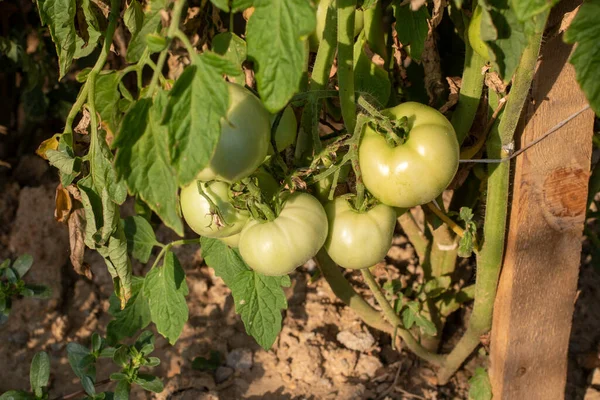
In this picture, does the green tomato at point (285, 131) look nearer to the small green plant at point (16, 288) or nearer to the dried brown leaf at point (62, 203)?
the dried brown leaf at point (62, 203)

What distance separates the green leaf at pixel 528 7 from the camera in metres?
0.65

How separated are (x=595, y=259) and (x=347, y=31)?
3.83 feet

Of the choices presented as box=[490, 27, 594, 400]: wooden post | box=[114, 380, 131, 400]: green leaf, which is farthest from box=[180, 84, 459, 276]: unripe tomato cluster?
box=[114, 380, 131, 400]: green leaf

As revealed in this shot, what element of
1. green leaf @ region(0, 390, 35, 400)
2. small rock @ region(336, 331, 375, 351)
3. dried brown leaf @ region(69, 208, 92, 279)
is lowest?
small rock @ region(336, 331, 375, 351)

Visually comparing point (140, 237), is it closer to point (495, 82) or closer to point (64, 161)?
point (64, 161)

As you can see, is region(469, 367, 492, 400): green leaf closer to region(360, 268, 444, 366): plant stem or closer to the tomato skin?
region(360, 268, 444, 366): plant stem

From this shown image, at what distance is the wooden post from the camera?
3.65 feet

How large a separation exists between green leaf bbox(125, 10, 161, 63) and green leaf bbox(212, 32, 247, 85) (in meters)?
0.17

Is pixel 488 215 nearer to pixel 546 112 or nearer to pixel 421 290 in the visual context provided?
pixel 546 112

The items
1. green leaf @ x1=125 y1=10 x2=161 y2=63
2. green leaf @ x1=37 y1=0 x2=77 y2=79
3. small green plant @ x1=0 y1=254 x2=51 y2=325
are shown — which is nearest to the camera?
green leaf @ x1=125 y1=10 x2=161 y2=63

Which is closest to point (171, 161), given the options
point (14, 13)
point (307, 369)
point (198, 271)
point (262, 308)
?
point (262, 308)

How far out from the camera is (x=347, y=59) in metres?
0.93

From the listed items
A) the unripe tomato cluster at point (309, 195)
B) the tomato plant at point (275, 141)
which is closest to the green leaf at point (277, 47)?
the tomato plant at point (275, 141)

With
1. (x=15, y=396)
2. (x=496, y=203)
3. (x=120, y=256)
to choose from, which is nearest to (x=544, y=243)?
(x=496, y=203)
